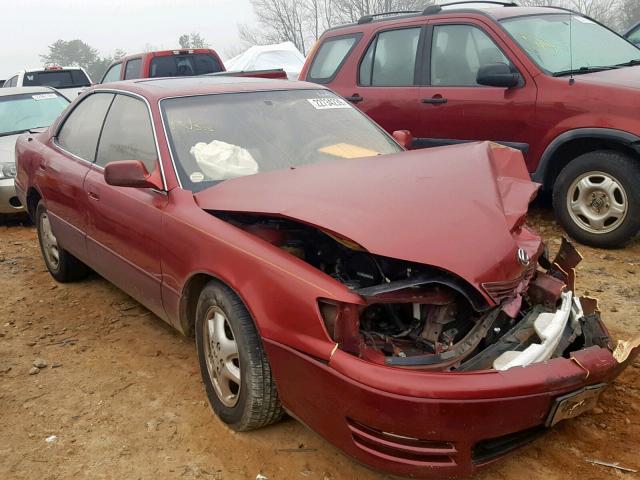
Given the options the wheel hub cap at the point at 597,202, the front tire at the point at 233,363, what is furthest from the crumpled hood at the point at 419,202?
the wheel hub cap at the point at 597,202

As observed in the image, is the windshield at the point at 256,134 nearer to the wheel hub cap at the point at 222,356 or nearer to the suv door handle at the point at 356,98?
the wheel hub cap at the point at 222,356

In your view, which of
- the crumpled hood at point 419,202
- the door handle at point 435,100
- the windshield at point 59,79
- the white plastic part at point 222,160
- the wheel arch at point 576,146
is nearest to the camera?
the crumpled hood at point 419,202

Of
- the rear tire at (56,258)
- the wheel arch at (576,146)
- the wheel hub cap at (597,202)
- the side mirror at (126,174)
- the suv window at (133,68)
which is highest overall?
the suv window at (133,68)

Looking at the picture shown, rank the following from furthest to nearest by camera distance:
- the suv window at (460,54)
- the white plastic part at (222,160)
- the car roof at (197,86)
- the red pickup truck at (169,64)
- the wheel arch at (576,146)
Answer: the red pickup truck at (169,64)
the suv window at (460,54)
the wheel arch at (576,146)
the car roof at (197,86)
the white plastic part at (222,160)

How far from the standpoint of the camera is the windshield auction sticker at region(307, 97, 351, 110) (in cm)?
375

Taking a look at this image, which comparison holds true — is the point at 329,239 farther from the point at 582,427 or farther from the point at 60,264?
the point at 60,264

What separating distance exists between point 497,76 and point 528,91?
31 cm

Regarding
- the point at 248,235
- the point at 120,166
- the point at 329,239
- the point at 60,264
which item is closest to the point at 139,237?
the point at 120,166

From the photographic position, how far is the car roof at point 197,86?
137 inches

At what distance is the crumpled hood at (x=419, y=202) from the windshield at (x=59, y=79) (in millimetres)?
12819

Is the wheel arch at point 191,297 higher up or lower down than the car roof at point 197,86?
lower down

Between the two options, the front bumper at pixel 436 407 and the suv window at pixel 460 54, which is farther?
the suv window at pixel 460 54

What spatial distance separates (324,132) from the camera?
356 centimetres

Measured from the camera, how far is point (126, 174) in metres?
2.93
